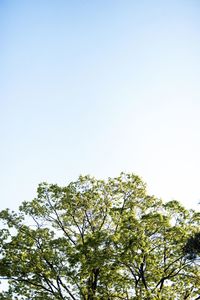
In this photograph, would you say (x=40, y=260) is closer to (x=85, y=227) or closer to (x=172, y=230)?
(x=85, y=227)

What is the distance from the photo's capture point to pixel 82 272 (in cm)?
1962

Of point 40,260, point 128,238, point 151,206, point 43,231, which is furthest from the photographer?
point 151,206

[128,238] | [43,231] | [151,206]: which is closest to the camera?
[128,238]

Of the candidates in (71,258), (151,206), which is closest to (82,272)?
(71,258)

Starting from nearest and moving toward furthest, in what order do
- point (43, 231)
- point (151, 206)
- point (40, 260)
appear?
point (40, 260)
point (43, 231)
point (151, 206)

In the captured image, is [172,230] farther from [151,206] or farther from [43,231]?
[43,231]

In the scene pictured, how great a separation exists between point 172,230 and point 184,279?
10.0 feet

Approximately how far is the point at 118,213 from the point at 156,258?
4187mm

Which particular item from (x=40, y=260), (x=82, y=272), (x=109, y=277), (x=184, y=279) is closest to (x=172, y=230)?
(x=184, y=279)

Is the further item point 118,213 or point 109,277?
point 118,213

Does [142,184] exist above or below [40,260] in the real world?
above

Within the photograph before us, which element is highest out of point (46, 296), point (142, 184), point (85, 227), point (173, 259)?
point (142, 184)

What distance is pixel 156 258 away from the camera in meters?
20.5

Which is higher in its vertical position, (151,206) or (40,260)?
(151,206)
